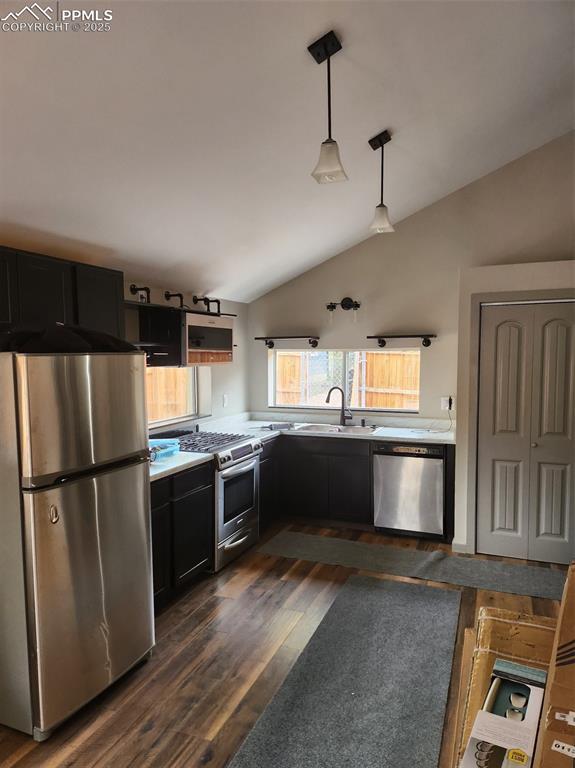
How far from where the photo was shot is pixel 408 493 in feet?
14.2

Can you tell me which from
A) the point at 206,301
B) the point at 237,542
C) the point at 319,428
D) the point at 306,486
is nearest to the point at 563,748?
the point at 237,542

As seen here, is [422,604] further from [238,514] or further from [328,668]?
[238,514]

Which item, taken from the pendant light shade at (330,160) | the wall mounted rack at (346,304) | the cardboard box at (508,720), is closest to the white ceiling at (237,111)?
the pendant light shade at (330,160)

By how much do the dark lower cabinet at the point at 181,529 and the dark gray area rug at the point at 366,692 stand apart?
0.94m

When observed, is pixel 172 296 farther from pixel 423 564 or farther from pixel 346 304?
pixel 423 564

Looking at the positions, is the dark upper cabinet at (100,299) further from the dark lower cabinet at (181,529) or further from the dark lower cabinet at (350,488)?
the dark lower cabinet at (350,488)

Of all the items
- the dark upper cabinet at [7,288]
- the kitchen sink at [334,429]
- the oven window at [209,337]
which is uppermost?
the dark upper cabinet at [7,288]

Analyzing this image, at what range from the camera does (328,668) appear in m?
2.63

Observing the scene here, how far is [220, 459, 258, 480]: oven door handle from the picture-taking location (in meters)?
3.70

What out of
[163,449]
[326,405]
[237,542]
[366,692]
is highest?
[326,405]

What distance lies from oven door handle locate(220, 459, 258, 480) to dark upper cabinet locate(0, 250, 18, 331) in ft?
5.72

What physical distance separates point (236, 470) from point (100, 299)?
156 centimetres

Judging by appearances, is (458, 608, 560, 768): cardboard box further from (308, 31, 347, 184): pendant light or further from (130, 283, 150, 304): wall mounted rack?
(130, 283, 150, 304): wall mounted rack

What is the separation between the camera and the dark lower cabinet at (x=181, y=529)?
10.2 ft
